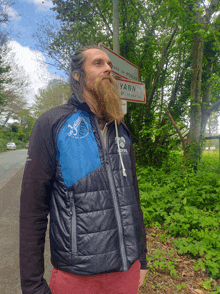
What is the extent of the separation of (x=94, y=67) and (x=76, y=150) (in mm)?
628

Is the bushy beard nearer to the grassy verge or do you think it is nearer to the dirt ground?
the dirt ground

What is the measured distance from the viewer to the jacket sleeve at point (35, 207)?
3.35ft

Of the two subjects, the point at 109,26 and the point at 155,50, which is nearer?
the point at 155,50

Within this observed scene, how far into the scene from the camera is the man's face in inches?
53.5

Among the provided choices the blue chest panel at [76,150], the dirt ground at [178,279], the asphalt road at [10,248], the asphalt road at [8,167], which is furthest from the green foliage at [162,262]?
the asphalt road at [8,167]

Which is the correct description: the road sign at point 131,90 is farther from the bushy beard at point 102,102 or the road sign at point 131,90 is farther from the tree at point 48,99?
Result: the tree at point 48,99

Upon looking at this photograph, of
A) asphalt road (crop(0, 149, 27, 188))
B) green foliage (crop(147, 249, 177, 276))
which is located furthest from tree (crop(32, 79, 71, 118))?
green foliage (crop(147, 249, 177, 276))

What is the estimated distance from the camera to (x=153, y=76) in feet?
22.3

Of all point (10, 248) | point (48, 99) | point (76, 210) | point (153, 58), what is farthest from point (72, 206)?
point (48, 99)

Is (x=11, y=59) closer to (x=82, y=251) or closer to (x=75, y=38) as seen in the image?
(x=75, y=38)

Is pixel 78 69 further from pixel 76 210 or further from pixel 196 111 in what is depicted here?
pixel 196 111

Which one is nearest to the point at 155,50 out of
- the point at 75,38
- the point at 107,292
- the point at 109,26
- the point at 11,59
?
the point at 109,26

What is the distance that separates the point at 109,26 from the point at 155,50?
6.21 ft

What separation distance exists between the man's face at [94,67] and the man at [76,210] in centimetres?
19
